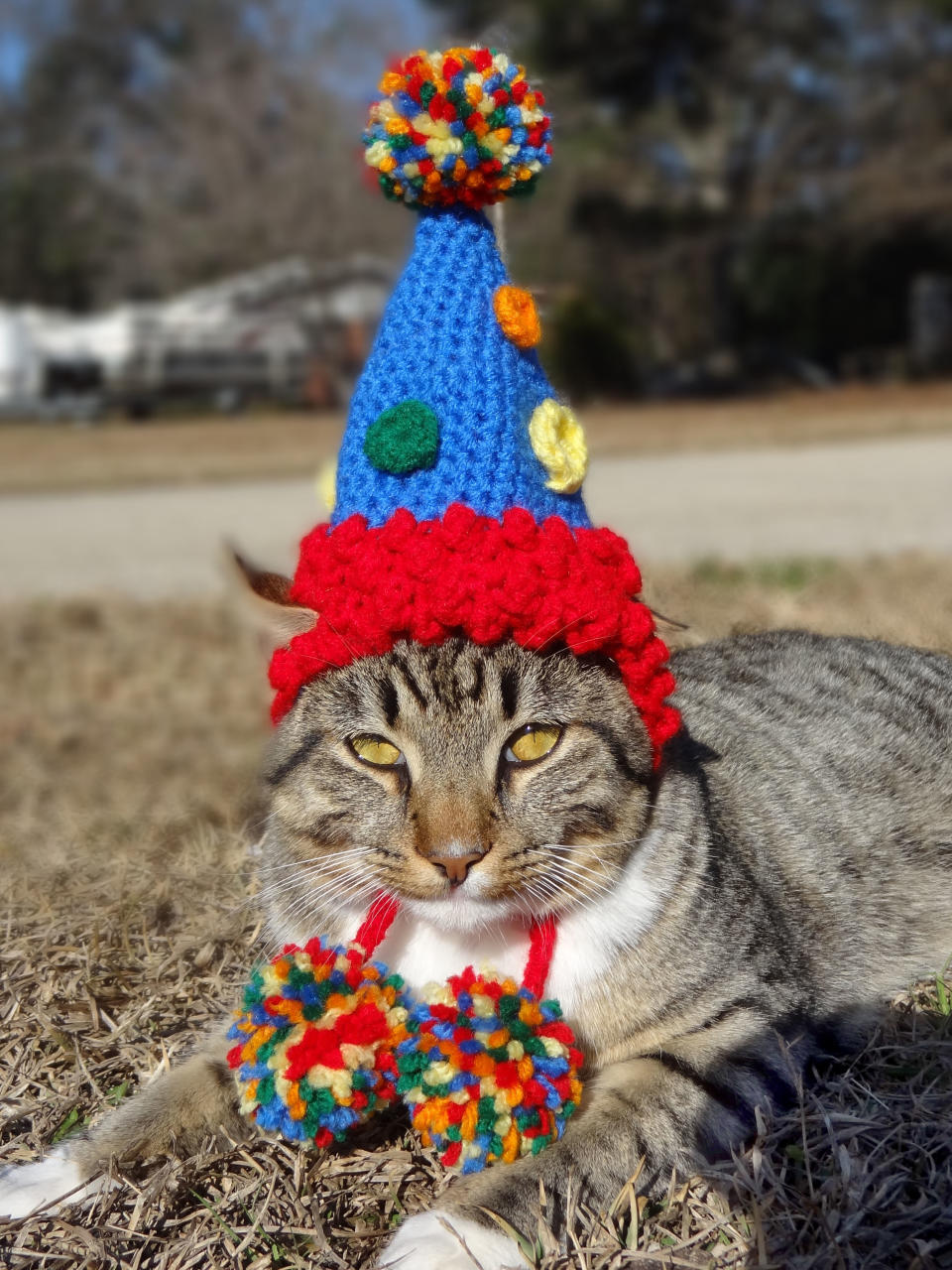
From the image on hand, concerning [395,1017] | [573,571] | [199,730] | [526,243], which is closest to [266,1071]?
[395,1017]

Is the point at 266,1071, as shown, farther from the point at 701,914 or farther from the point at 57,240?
the point at 57,240

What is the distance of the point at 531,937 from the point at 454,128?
1386 millimetres

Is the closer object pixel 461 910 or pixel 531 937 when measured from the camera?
pixel 461 910

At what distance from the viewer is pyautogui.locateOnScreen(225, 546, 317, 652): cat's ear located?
229 cm

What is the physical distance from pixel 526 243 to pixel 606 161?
84.1 inches

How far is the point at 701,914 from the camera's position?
2219 millimetres

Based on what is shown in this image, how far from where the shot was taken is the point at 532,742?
215 cm

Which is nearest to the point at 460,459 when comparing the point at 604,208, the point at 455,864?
the point at 455,864

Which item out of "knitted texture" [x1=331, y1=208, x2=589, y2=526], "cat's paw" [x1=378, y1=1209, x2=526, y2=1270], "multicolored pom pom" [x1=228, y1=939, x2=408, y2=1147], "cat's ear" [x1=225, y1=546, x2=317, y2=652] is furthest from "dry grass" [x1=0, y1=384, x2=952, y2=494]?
"cat's paw" [x1=378, y1=1209, x2=526, y2=1270]

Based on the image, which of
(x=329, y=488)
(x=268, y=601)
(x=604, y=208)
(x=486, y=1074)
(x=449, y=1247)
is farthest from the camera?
(x=604, y=208)

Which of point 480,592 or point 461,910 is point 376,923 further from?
point 480,592

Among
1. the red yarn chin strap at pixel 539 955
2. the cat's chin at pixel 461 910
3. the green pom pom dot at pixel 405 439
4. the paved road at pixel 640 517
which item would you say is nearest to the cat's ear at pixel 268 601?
the green pom pom dot at pixel 405 439

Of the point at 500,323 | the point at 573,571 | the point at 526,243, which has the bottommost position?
the point at 573,571

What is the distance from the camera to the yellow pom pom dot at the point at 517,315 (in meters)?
2.18
